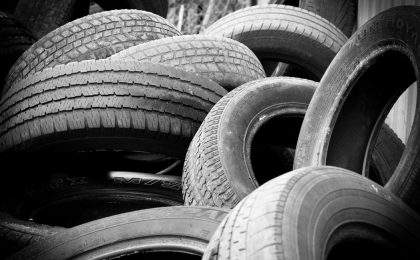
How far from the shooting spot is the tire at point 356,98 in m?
2.87

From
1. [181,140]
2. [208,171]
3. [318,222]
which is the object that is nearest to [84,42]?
[181,140]

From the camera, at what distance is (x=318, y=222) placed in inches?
76.9

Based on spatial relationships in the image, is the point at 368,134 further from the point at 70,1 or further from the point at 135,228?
the point at 70,1

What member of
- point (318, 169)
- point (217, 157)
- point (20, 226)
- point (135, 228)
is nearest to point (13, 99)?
point (20, 226)

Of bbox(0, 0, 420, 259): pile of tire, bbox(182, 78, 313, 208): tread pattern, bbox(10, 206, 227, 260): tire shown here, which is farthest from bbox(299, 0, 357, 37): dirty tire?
bbox(10, 206, 227, 260): tire

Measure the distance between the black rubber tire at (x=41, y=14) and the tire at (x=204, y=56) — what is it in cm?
144

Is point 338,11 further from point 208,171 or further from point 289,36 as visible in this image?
point 208,171

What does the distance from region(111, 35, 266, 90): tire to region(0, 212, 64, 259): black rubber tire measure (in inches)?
37.1

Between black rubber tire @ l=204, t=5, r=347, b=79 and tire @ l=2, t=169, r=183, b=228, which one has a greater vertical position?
black rubber tire @ l=204, t=5, r=347, b=79

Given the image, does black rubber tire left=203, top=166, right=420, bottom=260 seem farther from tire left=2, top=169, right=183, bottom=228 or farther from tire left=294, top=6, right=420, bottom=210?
tire left=2, top=169, right=183, bottom=228

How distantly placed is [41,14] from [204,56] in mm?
1688

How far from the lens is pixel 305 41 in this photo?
174 inches

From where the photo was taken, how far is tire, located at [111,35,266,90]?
3.74m

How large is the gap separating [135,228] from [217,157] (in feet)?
2.11
